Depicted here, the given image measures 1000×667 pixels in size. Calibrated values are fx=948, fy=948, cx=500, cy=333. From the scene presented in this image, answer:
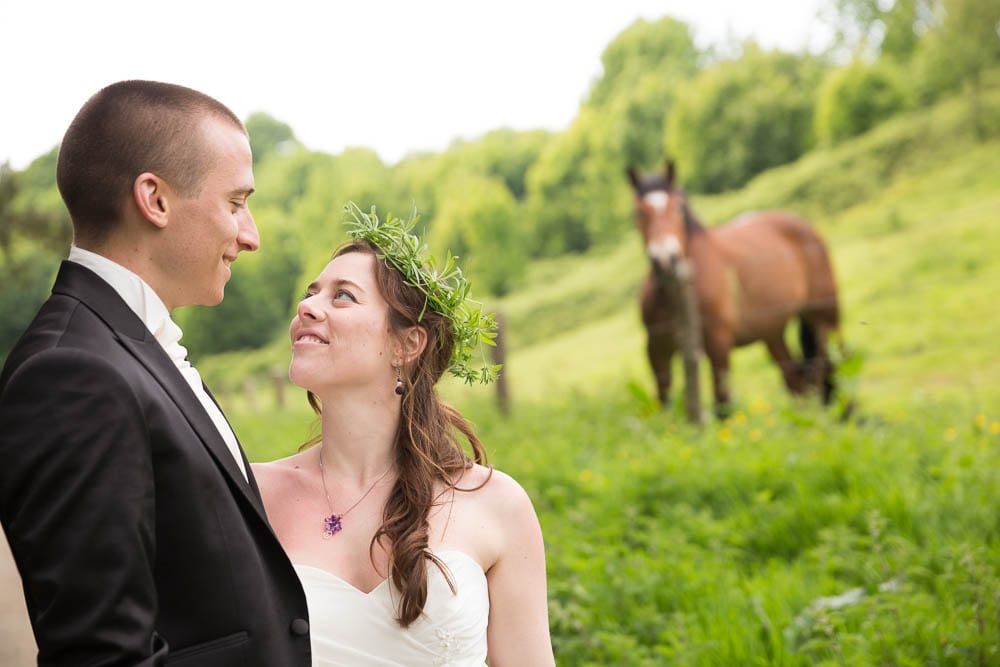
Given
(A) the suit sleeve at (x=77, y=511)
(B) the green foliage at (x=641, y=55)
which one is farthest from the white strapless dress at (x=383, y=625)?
(B) the green foliage at (x=641, y=55)

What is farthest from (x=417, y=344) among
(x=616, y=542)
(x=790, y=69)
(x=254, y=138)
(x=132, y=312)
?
(x=254, y=138)

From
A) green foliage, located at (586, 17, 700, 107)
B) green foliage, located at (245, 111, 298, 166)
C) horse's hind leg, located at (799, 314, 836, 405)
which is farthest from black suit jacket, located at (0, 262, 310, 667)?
green foliage, located at (586, 17, 700, 107)

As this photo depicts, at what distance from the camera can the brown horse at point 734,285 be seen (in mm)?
7809

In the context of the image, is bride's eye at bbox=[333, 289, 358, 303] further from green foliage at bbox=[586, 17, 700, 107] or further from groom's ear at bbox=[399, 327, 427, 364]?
green foliage at bbox=[586, 17, 700, 107]

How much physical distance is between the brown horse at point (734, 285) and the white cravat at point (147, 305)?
6.32 meters

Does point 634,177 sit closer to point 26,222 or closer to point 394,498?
point 26,222

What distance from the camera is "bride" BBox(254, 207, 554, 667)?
1919 mm

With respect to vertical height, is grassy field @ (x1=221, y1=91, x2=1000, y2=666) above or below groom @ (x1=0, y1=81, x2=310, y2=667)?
below

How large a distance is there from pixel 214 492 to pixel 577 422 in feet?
20.9

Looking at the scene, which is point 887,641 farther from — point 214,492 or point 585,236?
point 585,236

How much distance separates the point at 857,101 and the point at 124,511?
1202 inches

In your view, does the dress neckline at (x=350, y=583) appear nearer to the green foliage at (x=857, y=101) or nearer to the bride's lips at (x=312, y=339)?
the bride's lips at (x=312, y=339)

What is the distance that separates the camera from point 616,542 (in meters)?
4.51

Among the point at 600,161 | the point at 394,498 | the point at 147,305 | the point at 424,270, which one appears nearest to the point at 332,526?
the point at 394,498
